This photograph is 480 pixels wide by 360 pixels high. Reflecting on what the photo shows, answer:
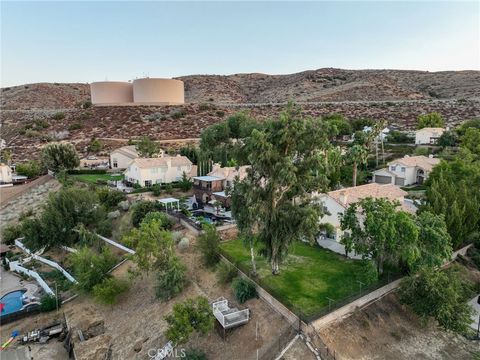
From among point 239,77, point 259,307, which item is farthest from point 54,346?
point 239,77

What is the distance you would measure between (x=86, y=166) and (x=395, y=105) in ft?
277

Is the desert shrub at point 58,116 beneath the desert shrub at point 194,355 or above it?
above

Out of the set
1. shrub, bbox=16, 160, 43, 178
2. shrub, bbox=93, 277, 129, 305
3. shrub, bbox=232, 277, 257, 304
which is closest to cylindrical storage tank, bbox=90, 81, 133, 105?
shrub, bbox=16, 160, 43, 178

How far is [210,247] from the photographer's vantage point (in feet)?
92.0

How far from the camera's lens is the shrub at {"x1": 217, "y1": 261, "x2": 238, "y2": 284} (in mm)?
25656

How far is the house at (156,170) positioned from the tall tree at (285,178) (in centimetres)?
2760

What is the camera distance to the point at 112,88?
115 m

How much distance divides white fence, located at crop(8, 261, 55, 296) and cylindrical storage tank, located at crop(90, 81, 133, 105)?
87.5 m

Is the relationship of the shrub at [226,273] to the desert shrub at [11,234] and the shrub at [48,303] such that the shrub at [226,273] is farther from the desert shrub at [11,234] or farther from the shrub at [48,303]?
the desert shrub at [11,234]

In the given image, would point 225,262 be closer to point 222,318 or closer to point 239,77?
point 222,318

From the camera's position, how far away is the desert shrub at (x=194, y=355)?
2006cm

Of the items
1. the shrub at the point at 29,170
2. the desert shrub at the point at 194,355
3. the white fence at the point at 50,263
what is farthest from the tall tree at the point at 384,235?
the shrub at the point at 29,170

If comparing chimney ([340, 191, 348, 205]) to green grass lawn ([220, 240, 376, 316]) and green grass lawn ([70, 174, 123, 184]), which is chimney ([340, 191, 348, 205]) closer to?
green grass lawn ([220, 240, 376, 316])

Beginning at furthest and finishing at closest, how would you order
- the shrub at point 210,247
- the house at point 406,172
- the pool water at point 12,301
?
the house at point 406,172
the pool water at point 12,301
the shrub at point 210,247
